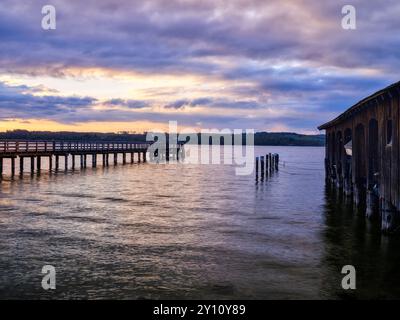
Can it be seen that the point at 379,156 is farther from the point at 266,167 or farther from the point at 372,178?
the point at 266,167

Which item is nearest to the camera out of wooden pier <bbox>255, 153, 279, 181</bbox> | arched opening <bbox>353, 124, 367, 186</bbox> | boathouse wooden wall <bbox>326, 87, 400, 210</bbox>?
boathouse wooden wall <bbox>326, 87, 400, 210</bbox>

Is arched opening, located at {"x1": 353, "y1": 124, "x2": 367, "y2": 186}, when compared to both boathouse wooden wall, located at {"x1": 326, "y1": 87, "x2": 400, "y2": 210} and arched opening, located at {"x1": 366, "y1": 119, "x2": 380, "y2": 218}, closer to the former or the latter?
boathouse wooden wall, located at {"x1": 326, "y1": 87, "x2": 400, "y2": 210}

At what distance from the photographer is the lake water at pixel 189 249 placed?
36.1ft

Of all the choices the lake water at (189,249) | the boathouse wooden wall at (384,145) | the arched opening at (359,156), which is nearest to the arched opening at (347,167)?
the lake water at (189,249)

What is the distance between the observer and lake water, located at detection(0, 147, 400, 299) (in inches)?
433

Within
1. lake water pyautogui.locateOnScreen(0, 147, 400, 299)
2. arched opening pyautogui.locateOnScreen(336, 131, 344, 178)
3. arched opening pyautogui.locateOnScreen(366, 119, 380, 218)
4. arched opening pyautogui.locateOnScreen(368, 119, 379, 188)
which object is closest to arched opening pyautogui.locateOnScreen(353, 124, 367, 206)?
arched opening pyautogui.locateOnScreen(368, 119, 379, 188)

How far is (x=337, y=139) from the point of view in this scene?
36469 mm

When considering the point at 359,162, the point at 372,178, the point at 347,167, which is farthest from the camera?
the point at 347,167

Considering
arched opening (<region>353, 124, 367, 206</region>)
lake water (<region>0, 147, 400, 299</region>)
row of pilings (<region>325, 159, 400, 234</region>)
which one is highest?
arched opening (<region>353, 124, 367, 206</region>)

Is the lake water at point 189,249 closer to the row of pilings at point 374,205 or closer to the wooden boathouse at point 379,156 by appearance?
the row of pilings at point 374,205

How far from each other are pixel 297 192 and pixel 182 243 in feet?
A: 68.2

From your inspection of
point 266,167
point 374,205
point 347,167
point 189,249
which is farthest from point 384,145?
point 266,167

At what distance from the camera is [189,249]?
49.8 feet
